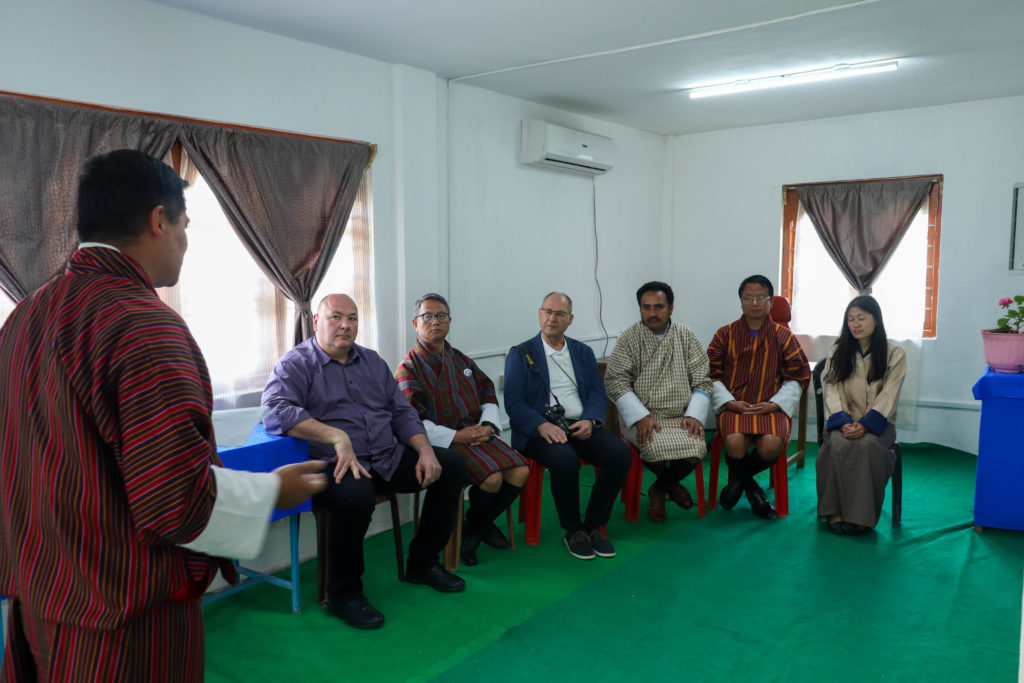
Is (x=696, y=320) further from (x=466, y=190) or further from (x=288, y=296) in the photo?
(x=288, y=296)

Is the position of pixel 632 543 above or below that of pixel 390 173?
below

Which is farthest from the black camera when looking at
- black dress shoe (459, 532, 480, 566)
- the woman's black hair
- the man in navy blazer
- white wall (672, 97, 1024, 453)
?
white wall (672, 97, 1024, 453)

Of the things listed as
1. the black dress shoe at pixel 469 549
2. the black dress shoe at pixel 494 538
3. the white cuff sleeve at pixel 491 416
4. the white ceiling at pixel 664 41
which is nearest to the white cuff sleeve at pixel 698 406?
the white cuff sleeve at pixel 491 416

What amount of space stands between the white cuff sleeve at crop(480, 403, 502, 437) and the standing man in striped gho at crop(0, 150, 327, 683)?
2460 millimetres

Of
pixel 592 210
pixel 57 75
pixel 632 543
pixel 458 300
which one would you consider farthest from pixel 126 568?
pixel 592 210

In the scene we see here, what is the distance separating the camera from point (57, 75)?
2.63 m

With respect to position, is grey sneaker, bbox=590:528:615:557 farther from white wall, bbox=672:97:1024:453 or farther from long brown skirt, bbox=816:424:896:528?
white wall, bbox=672:97:1024:453

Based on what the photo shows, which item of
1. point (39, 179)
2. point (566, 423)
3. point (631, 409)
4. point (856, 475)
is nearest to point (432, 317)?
point (566, 423)

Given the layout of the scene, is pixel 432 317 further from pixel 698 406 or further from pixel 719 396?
pixel 719 396

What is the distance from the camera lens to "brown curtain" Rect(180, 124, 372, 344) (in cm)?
313

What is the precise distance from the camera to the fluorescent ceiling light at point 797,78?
13.2ft

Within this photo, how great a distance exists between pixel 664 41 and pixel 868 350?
191cm

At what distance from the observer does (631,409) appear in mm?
4023

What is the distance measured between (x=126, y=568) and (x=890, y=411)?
12.1ft
